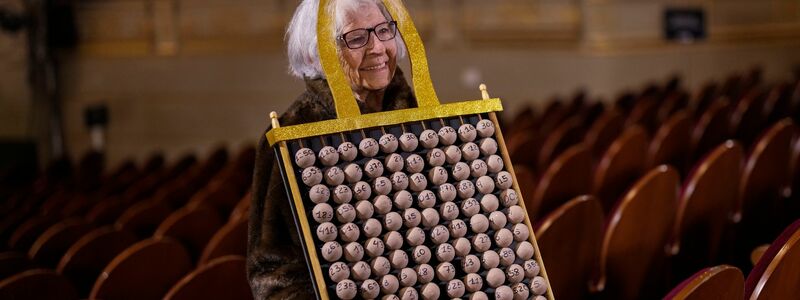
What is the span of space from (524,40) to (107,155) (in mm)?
1178

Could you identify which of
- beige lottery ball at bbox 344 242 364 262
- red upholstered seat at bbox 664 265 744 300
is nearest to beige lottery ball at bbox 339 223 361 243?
beige lottery ball at bbox 344 242 364 262

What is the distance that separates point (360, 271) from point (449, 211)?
1.7 inches

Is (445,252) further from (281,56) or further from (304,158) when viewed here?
(281,56)

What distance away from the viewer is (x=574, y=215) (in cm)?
51

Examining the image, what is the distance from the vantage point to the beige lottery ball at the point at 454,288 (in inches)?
13.9

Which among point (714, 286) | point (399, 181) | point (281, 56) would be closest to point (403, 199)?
point (399, 181)

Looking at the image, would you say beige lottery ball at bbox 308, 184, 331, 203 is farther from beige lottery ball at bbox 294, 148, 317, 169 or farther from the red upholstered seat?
the red upholstered seat

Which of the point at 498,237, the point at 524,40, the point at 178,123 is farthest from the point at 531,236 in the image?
the point at 178,123

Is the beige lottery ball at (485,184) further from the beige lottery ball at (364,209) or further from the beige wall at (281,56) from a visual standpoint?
the beige wall at (281,56)

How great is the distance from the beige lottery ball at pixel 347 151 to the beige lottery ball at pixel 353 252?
3 centimetres

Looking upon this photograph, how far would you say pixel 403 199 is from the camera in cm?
35

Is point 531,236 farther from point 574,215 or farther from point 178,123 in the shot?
point 178,123

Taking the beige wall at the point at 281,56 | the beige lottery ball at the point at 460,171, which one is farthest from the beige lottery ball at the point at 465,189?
the beige wall at the point at 281,56

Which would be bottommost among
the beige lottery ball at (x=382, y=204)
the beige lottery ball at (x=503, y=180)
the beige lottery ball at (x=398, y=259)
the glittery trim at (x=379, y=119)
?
the beige lottery ball at (x=398, y=259)
